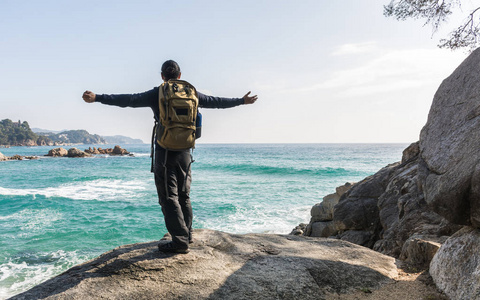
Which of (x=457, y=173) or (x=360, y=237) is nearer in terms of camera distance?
(x=457, y=173)

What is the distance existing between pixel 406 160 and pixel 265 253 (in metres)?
5.74

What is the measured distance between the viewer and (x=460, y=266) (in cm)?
305

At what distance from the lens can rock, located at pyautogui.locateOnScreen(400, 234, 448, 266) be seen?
3.99 m

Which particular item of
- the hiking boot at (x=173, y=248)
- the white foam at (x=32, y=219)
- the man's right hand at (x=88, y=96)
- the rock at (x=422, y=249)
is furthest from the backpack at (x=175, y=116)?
the white foam at (x=32, y=219)

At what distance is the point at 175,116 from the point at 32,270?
28.4ft

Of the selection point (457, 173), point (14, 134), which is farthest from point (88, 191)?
point (14, 134)

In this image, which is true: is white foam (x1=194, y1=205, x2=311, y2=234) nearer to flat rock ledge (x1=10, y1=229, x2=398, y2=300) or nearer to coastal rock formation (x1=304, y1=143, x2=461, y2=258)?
coastal rock formation (x1=304, y1=143, x2=461, y2=258)

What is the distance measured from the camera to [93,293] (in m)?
2.87

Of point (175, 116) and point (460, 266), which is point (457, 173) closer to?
point (460, 266)

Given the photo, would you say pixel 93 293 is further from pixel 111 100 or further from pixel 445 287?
pixel 445 287

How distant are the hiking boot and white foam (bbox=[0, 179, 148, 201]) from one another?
17.6 metres

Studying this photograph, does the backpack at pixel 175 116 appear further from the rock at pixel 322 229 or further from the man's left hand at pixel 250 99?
the rock at pixel 322 229

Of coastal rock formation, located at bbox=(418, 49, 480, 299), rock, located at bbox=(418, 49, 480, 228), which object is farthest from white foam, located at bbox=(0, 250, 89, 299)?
rock, located at bbox=(418, 49, 480, 228)

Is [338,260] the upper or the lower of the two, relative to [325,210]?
upper
